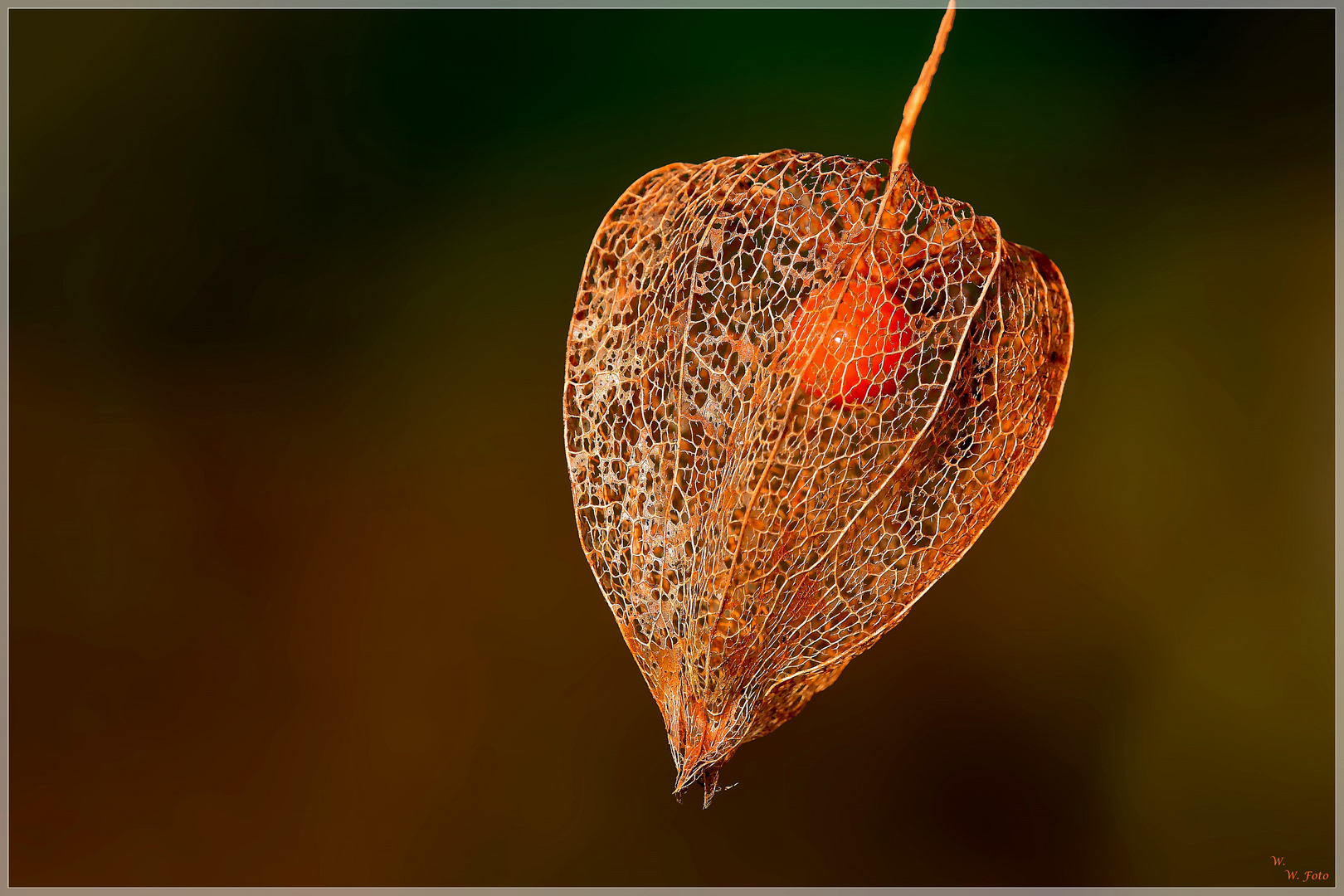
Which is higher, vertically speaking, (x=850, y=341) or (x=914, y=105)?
(x=914, y=105)

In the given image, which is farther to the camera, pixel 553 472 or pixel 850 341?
pixel 553 472


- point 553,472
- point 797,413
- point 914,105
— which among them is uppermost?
point 914,105

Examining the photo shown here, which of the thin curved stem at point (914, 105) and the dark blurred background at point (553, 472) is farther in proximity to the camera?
the dark blurred background at point (553, 472)

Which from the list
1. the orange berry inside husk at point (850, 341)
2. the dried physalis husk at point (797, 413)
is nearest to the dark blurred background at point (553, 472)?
the dried physalis husk at point (797, 413)

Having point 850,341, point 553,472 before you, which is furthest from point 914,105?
point 553,472

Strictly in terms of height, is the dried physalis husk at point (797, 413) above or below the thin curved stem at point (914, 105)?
below

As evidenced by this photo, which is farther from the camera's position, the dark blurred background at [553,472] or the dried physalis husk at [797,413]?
the dark blurred background at [553,472]

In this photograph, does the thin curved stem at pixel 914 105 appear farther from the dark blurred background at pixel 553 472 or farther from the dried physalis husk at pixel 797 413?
the dark blurred background at pixel 553 472

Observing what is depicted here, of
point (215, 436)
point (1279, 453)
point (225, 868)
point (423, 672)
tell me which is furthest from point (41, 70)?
point (1279, 453)

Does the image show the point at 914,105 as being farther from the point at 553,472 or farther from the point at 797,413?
the point at 553,472
